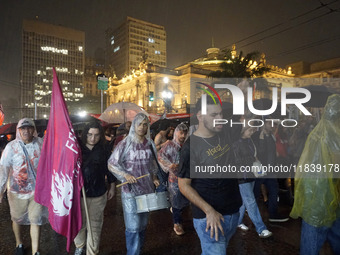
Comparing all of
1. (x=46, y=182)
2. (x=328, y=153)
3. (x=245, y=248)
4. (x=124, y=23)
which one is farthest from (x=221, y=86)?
(x=124, y=23)

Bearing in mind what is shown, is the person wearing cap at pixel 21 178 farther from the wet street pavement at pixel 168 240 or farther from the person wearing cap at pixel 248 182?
the person wearing cap at pixel 248 182

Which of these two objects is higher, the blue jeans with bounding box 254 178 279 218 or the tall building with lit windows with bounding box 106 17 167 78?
the tall building with lit windows with bounding box 106 17 167 78

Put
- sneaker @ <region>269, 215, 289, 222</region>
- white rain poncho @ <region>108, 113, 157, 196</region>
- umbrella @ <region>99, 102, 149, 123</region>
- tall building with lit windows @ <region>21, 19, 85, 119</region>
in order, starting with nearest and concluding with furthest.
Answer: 1. white rain poncho @ <region>108, 113, 157, 196</region>
2. sneaker @ <region>269, 215, 289, 222</region>
3. umbrella @ <region>99, 102, 149, 123</region>
4. tall building with lit windows @ <region>21, 19, 85, 119</region>

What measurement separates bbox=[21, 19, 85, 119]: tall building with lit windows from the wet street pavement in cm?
9316

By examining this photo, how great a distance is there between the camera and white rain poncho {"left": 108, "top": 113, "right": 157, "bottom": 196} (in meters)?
3.54

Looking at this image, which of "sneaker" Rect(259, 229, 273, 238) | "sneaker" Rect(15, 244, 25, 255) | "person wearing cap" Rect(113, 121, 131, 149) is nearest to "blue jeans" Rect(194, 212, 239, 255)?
"sneaker" Rect(259, 229, 273, 238)

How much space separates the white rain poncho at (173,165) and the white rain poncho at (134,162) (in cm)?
105

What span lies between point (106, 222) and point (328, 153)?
440 centimetres

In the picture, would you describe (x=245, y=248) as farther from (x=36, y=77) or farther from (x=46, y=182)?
(x=36, y=77)

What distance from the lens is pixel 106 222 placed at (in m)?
5.51

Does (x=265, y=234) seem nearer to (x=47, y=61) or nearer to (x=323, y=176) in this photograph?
(x=323, y=176)

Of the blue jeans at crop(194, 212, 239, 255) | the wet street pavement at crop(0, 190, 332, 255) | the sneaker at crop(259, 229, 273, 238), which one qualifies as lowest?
the wet street pavement at crop(0, 190, 332, 255)

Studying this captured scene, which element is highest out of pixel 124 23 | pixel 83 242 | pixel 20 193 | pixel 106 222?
pixel 124 23

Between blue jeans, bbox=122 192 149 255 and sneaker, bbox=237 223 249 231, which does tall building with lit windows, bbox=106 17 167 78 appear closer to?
sneaker, bbox=237 223 249 231
